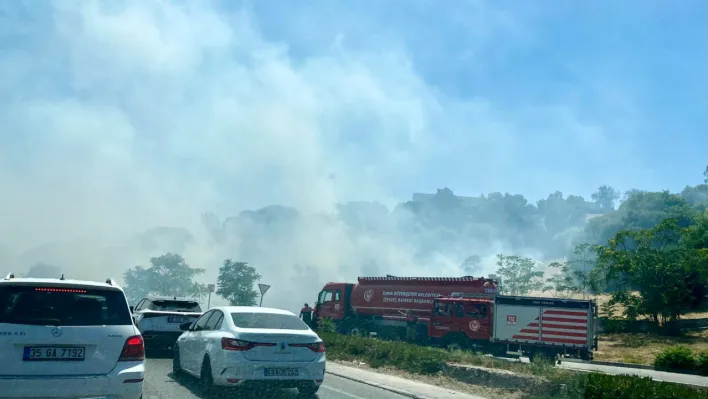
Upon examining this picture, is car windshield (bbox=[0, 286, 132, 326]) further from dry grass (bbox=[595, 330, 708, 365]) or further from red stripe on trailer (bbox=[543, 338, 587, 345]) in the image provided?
dry grass (bbox=[595, 330, 708, 365])

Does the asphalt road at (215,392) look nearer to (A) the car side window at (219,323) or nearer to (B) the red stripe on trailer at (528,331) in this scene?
(A) the car side window at (219,323)

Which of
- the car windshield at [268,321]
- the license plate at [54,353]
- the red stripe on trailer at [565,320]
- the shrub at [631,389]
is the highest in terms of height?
the car windshield at [268,321]

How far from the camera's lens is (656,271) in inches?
1469

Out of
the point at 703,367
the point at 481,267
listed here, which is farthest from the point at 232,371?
the point at 481,267

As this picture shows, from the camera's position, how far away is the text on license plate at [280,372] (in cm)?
919

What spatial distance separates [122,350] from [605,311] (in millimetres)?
38642

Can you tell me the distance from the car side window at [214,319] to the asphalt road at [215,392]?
3.28ft

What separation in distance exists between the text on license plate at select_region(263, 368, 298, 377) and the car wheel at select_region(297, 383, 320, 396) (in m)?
0.40

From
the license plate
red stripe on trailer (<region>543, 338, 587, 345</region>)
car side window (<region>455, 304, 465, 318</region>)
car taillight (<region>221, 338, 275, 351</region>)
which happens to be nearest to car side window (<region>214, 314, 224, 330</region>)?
car taillight (<region>221, 338, 275, 351</region>)

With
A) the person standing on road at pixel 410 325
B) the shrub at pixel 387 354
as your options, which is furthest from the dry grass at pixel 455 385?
the person standing on road at pixel 410 325

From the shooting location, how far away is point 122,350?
6.48m

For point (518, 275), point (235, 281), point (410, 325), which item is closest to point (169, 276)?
point (235, 281)

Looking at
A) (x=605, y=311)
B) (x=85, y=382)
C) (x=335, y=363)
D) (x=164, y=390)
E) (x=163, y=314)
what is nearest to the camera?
(x=85, y=382)

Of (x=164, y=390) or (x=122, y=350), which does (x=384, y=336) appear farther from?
(x=122, y=350)
